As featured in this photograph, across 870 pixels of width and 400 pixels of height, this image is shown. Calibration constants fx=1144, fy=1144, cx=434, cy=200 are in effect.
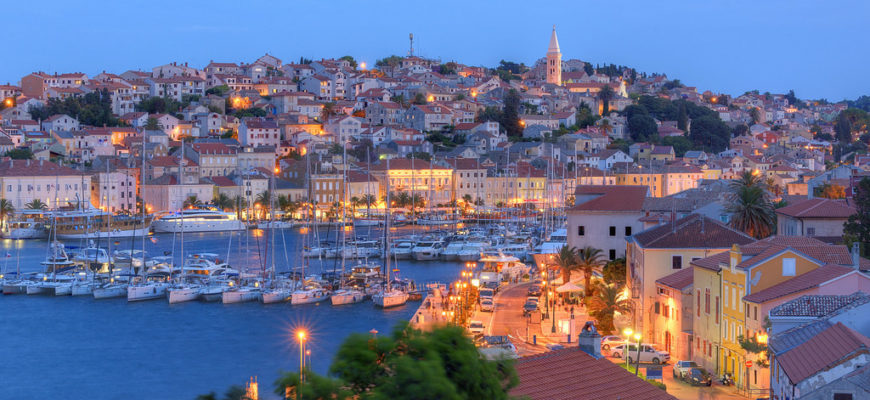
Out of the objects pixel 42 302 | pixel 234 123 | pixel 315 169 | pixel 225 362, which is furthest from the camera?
pixel 234 123

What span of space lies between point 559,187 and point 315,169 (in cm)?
1578

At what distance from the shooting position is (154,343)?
29875 millimetres

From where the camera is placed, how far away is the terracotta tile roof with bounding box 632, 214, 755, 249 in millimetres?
23156

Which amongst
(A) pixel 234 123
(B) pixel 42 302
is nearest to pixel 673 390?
(B) pixel 42 302

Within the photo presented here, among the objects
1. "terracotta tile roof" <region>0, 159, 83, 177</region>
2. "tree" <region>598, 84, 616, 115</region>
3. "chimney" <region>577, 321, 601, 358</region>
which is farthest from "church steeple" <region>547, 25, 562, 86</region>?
"chimney" <region>577, 321, 601, 358</region>

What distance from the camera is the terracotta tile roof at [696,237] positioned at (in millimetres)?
23156

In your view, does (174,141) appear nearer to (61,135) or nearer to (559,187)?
(61,135)

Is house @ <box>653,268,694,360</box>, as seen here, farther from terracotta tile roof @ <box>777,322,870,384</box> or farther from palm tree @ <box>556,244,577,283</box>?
palm tree @ <box>556,244,577,283</box>

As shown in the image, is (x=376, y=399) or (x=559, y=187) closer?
(x=376, y=399)

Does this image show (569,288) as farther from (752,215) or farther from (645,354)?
(645,354)

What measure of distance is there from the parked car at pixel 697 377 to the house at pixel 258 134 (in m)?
65.9

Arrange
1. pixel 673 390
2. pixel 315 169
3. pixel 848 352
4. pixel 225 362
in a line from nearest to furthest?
1. pixel 848 352
2. pixel 673 390
3. pixel 225 362
4. pixel 315 169

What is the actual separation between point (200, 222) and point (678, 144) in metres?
42.8

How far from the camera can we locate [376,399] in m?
7.16
